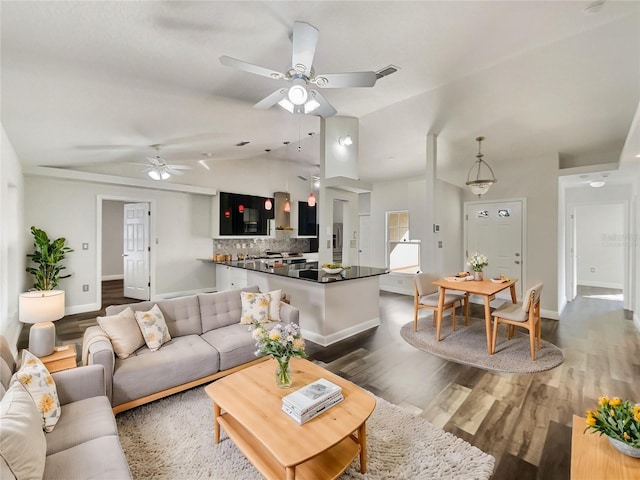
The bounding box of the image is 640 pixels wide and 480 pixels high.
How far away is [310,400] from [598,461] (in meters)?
1.38

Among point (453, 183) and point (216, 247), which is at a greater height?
point (453, 183)

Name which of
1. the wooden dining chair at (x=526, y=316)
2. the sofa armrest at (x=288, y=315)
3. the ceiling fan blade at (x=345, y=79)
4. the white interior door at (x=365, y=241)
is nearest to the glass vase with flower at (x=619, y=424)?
the wooden dining chair at (x=526, y=316)

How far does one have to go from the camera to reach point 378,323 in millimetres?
4602

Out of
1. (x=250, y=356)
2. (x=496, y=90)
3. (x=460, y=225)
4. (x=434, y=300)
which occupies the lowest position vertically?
(x=250, y=356)

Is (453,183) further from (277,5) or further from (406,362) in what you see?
(277,5)

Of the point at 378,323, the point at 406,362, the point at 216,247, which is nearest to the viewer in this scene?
the point at 406,362

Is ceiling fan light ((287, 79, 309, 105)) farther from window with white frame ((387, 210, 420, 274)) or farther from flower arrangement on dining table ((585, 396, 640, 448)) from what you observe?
window with white frame ((387, 210, 420, 274))

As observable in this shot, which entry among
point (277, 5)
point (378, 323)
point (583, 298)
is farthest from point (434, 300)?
point (583, 298)

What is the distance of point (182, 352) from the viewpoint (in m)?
2.60

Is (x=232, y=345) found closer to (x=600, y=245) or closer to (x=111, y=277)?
(x=111, y=277)

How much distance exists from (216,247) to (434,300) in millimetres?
5102

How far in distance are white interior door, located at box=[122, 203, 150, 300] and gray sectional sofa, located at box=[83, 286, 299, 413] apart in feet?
12.4

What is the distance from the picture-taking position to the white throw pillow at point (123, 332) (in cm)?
245

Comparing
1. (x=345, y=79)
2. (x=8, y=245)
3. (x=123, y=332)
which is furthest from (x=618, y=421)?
(x=8, y=245)
